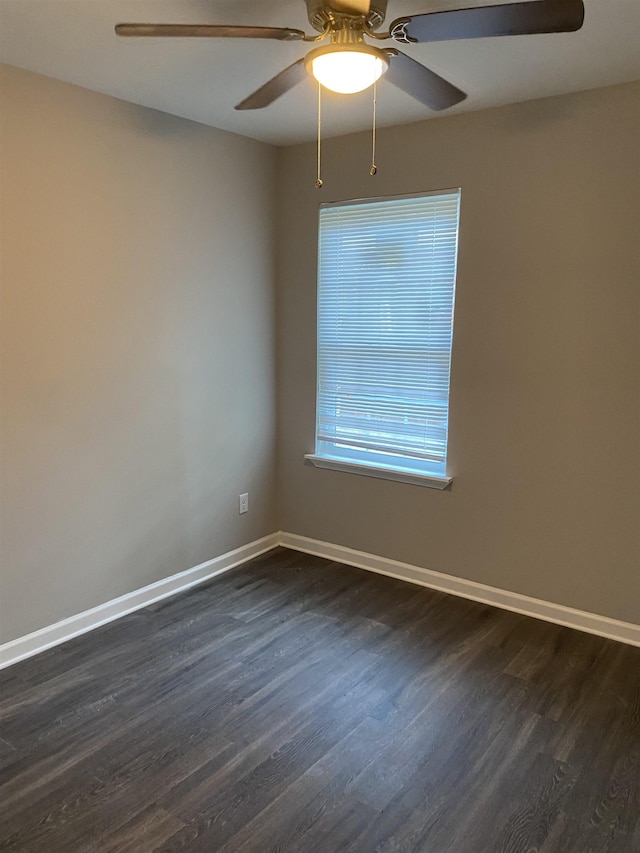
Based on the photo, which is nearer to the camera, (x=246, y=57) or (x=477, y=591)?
(x=246, y=57)

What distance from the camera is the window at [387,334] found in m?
3.25

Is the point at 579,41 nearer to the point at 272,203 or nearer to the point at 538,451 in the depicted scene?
the point at 538,451

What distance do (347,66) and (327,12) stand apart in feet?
0.46

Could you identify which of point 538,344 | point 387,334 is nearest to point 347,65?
point 538,344

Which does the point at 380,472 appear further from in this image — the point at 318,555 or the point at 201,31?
the point at 201,31

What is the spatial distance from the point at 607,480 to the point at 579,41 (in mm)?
1783

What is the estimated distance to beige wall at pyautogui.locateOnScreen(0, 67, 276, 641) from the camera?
260 cm

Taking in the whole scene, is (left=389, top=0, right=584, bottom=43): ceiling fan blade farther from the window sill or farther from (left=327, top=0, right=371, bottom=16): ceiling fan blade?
the window sill

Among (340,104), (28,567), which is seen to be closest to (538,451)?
(340,104)

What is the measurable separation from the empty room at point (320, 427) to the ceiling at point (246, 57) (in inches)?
0.7

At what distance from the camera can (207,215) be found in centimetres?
332

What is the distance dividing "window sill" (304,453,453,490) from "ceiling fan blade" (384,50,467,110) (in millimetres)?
→ 1831

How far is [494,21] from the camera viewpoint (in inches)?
63.0

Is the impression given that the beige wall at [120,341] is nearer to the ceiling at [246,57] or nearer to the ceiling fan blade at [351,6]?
the ceiling at [246,57]
